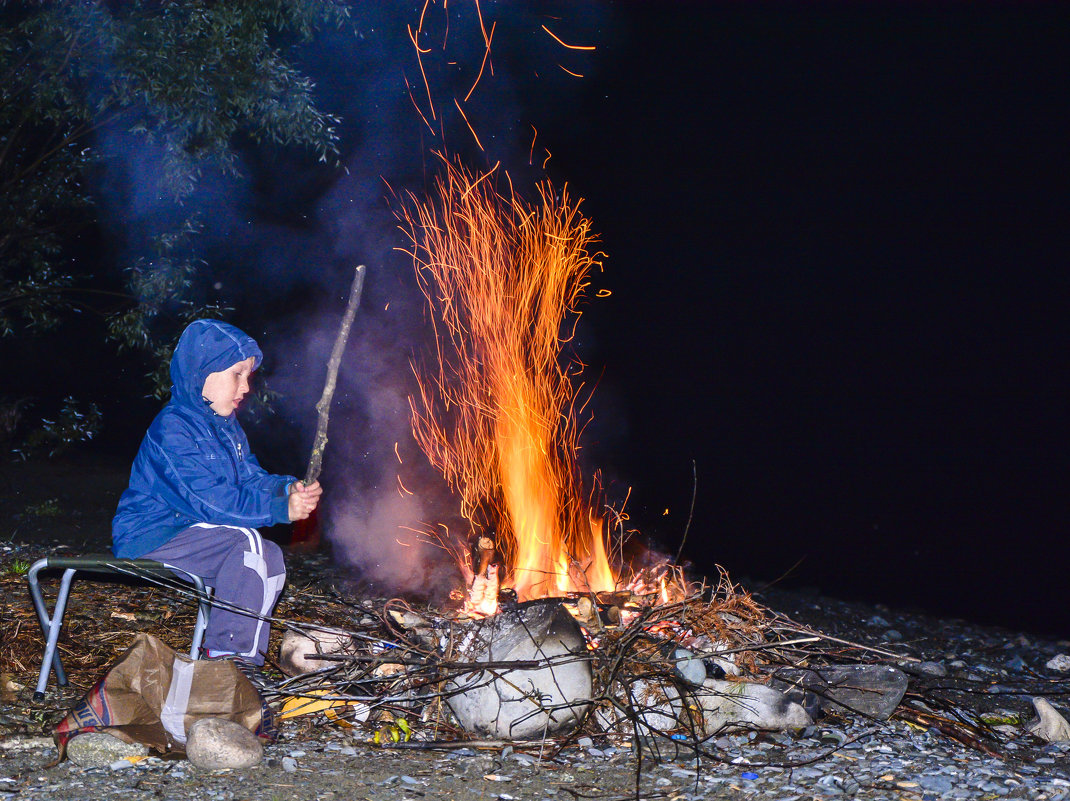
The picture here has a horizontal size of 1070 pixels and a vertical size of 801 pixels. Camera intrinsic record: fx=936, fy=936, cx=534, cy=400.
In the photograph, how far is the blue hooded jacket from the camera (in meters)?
4.20

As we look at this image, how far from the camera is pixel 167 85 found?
7.83m

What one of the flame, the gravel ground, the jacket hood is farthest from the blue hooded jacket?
the flame

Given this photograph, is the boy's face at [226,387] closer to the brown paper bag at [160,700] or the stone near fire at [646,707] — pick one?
the brown paper bag at [160,700]

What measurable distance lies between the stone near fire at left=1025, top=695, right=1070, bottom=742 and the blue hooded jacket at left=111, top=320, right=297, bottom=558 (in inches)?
146

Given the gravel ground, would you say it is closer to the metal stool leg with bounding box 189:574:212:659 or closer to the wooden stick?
the metal stool leg with bounding box 189:574:212:659

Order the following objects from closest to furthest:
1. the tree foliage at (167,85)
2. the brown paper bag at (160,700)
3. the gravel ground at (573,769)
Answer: the gravel ground at (573,769), the brown paper bag at (160,700), the tree foliage at (167,85)

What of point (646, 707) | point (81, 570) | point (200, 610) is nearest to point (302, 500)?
point (200, 610)

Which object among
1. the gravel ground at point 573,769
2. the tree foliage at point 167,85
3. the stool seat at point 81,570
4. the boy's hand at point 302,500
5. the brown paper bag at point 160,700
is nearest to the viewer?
the gravel ground at point 573,769

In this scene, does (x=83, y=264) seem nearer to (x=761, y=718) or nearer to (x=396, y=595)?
(x=396, y=595)

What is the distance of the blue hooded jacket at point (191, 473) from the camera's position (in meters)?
4.20

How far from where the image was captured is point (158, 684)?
369cm

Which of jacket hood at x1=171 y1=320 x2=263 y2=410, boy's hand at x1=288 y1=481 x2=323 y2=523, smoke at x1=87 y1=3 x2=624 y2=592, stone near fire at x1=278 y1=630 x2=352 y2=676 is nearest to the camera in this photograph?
boy's hand at x1=288 y1=481 x2=323 y2=523

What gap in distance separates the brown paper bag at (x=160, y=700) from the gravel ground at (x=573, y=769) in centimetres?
13

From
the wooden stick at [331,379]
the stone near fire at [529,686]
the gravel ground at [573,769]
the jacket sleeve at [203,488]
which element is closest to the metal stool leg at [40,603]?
the gravel ground at [573,769]
